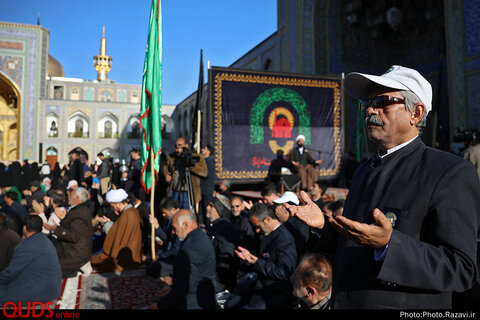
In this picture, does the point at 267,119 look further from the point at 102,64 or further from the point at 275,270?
the point at 102,64

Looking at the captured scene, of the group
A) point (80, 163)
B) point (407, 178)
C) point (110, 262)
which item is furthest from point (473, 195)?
point (80, 163)

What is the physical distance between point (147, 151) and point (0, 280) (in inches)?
90.2

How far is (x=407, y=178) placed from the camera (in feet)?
3.57

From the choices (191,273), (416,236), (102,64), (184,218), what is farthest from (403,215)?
(102,64)

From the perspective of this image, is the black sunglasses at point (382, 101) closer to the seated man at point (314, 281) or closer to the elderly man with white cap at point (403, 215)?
the elderly man with white cap at point (403, 215)

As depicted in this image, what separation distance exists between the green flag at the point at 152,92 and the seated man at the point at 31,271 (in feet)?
5.70

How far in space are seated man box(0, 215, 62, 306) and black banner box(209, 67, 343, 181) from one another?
566 cm

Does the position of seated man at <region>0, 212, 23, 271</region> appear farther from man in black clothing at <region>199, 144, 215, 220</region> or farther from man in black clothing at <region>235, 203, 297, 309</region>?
man in black clothing at <region>199, 144, 215, 220</region>

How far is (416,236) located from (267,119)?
27.3 ft

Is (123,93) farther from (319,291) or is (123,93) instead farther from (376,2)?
(319,291)

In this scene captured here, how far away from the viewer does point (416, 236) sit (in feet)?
3.30

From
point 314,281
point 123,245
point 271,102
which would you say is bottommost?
point 123,245

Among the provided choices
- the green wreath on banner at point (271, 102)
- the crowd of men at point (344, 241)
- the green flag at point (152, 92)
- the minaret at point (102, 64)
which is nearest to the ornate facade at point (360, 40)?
the green wreath on banner at point (271, 102)

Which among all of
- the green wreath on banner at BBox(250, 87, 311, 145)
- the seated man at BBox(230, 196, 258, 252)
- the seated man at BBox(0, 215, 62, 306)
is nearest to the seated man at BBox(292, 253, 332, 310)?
the seated man at BBox(230, 196, 258, 252)
